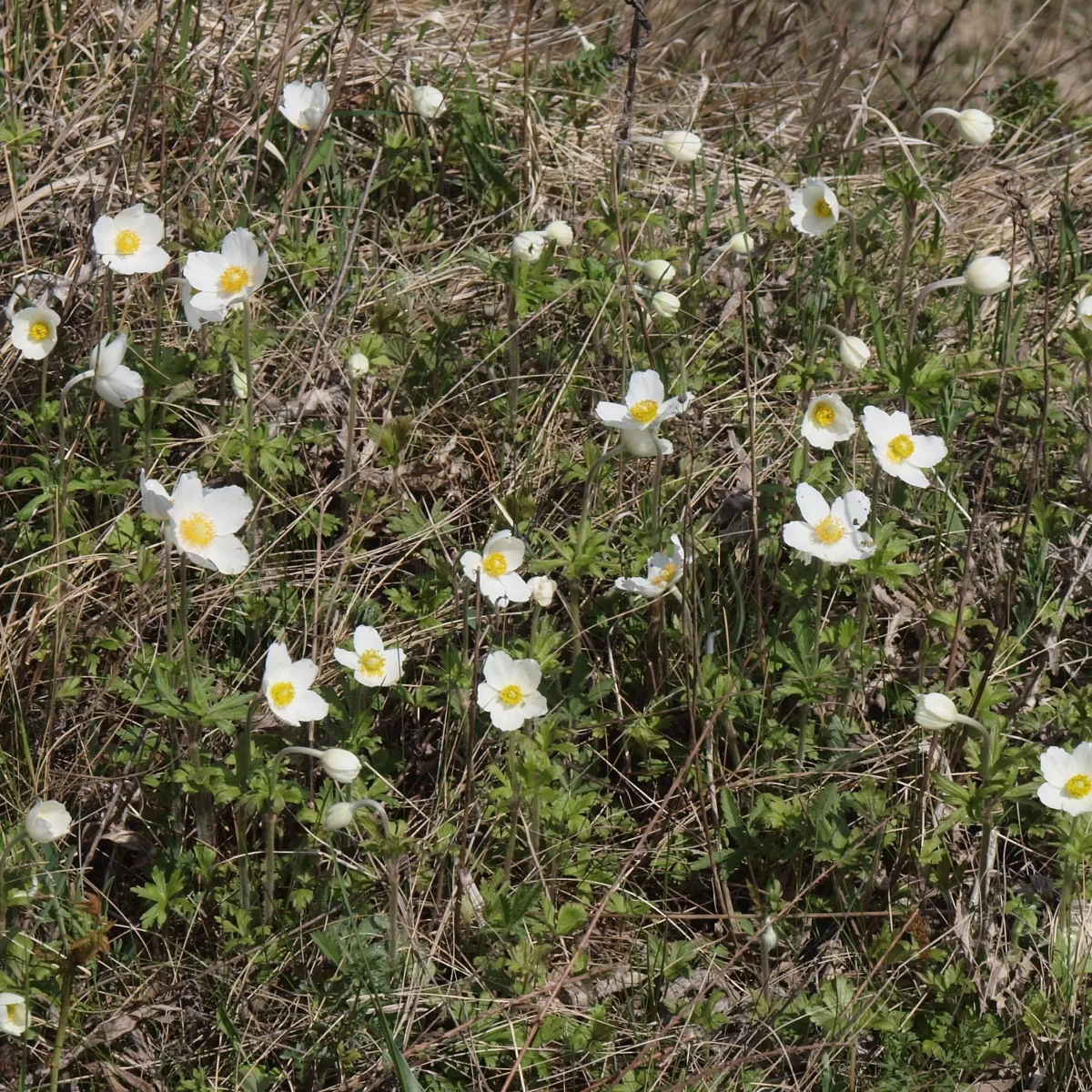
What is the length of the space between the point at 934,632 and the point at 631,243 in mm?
1417

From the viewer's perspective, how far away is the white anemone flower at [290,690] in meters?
2.63

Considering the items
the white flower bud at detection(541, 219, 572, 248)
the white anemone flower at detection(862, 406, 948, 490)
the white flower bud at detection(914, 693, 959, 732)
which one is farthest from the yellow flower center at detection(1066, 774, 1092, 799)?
the white flower bud at detection(541, 219, 572, 248)

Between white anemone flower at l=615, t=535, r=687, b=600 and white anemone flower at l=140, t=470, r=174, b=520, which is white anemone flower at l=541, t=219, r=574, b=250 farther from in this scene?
white anemone flower at l=140, t=470, r=174, b=520

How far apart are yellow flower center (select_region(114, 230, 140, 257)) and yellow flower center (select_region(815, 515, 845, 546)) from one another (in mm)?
1887

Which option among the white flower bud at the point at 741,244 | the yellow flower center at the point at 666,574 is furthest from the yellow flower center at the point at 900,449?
the white flower bud at the point at 741,244

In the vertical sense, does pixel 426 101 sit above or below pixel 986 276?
below

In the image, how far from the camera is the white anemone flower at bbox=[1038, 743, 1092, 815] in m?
2.53

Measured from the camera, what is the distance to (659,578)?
2.84m

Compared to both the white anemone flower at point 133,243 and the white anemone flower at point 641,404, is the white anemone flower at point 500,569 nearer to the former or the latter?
the white anemone flower at point 641,404

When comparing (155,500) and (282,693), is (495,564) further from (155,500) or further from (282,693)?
(155,500)

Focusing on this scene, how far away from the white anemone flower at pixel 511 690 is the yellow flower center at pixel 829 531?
2.30 feet

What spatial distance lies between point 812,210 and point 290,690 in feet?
6.18

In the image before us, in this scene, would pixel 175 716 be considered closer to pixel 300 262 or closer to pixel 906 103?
pixel 300 262

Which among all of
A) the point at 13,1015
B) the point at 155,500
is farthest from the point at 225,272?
the point at 13,1015
